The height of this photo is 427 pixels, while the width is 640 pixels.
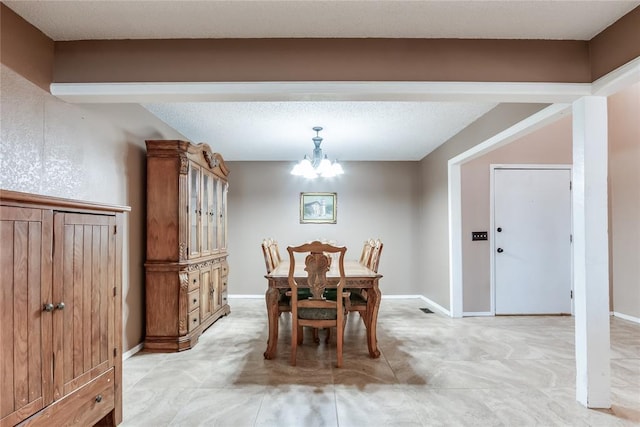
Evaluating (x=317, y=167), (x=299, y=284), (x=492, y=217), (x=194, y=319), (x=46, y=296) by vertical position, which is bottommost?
(x=194, y=319)

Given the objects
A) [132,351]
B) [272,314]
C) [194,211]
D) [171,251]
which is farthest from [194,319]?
[194,211]

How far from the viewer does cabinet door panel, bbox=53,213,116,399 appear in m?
1.51

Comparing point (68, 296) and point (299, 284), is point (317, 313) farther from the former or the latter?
point (68, 296)

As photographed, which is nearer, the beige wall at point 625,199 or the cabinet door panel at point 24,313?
the cabinet door panel at point 24,313

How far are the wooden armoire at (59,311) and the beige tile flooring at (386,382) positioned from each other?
524mm

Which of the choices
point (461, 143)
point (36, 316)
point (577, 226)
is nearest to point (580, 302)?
point (577, 226)

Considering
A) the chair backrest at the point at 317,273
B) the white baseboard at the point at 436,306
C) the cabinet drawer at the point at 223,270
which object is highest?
the chair backrest at the point at 317,273

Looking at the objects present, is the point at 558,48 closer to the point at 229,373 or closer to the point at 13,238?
the point at 13,238

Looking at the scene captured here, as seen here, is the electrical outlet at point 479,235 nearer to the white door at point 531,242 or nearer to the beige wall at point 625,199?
Answer: the white door at point 531,242

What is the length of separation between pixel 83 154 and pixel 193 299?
166cm

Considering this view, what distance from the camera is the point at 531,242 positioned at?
175 inches

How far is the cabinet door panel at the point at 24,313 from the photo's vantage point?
4.11 ft

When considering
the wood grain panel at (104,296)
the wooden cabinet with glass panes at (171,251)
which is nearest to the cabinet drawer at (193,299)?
the wooden cabinet with glass panes at (171,251)

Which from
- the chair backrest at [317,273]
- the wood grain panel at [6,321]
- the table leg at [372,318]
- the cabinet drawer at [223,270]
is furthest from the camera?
the cabinet drawer at [223,270]
